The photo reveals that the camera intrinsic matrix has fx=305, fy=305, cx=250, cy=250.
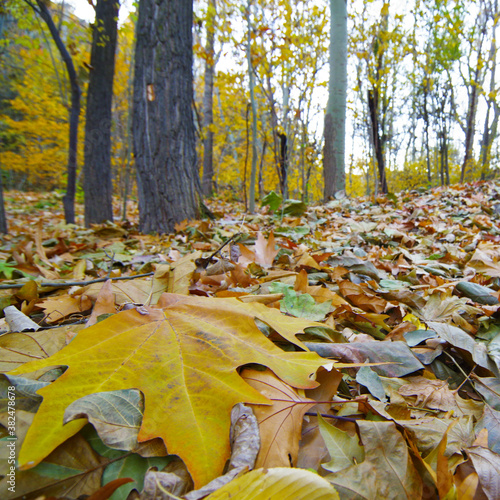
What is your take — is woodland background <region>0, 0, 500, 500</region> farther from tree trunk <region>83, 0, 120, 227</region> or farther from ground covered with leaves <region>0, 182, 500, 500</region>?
tree trunk <region>83, 0, 120, 227</region>

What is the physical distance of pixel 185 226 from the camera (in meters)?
2.80

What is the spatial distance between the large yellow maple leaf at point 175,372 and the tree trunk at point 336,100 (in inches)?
190

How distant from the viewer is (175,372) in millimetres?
524

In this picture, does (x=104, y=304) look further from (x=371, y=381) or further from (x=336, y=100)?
(x=336, y=100)

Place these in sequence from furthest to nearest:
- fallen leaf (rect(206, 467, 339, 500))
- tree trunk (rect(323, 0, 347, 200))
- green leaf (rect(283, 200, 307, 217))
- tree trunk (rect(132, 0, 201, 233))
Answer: tree trunk (rect(323, 0, 347, 200)) < green leaf (rect(283, 200, 307, 217)) < tree trunk (rect(132, 0, 201, 233)) < fallen leaf (rect(206, 467, 339, 500))

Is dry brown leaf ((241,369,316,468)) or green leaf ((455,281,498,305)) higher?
green leaf ((455,281,498,305))

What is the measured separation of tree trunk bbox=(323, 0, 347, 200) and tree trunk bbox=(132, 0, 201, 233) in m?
2.94

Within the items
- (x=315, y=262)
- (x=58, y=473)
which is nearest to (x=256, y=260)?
(x=315, y=262)

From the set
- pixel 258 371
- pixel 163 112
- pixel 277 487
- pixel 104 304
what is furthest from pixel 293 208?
pixel 277 487

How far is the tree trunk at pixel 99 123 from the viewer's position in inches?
184

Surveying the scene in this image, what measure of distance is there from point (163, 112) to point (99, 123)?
2432 millimetres

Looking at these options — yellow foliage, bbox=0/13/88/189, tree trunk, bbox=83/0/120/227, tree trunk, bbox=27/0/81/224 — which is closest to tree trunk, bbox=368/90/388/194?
tree trunk, bbox=83/0/120/227

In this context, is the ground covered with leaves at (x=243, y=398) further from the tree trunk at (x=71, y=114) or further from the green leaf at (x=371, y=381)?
the tree trunk at (x=71, y=114)

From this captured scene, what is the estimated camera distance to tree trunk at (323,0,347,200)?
201 inches
